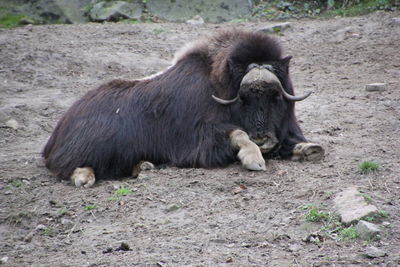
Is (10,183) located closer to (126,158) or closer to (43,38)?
(126,158)

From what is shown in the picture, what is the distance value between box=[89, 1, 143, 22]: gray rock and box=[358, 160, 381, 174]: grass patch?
23.8 ft

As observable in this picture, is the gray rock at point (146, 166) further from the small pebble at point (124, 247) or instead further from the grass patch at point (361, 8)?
the grass patch at point (361, 8)

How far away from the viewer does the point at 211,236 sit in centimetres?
328

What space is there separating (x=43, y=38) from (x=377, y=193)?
254 inches

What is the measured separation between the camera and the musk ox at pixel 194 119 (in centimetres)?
462

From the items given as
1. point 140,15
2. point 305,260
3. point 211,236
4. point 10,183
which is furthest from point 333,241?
point 140,15

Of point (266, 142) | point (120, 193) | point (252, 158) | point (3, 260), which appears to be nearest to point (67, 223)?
point (120, 193)

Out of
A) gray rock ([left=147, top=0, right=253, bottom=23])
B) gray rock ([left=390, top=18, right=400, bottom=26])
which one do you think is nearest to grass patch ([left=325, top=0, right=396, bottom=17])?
gray rock ([left=390, top=18, right=400, bottom=26])

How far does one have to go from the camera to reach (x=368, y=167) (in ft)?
13.1

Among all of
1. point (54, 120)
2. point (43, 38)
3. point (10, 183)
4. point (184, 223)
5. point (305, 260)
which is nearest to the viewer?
point (305, 260)

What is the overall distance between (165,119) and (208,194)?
113 centimetres

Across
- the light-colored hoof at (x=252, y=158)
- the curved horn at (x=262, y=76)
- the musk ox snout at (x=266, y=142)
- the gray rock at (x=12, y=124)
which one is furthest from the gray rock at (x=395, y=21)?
the gray rock at (x=12, y=124)

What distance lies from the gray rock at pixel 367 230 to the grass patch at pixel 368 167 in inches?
36.2

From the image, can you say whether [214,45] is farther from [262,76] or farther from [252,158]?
[252,158]
